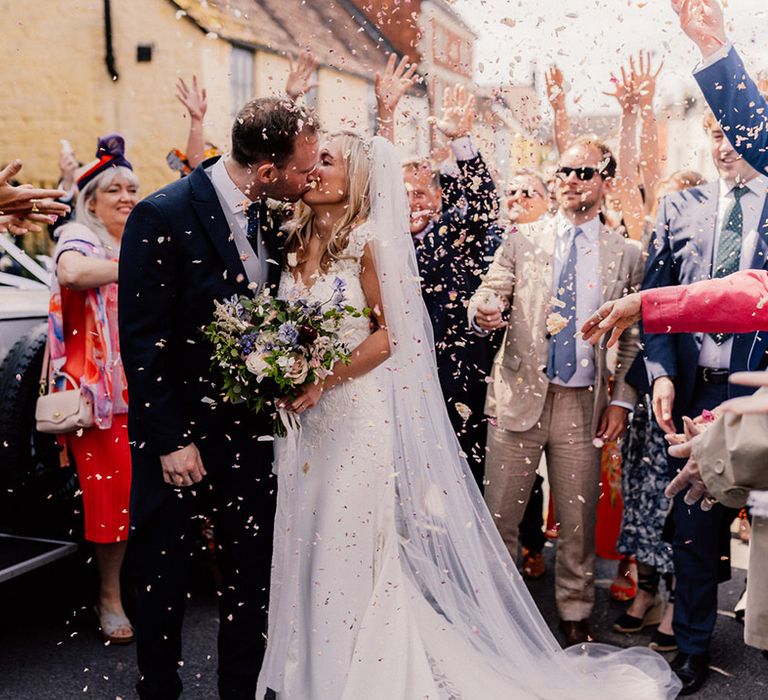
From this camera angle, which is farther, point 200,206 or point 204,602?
point 204,602

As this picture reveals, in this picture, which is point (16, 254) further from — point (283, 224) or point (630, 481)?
point (630, 481)

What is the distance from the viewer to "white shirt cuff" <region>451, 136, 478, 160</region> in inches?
165

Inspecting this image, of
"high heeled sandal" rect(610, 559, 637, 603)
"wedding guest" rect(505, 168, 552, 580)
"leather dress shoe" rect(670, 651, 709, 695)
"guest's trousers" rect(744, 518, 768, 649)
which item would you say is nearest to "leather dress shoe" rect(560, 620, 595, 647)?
"leather dress shoe" rect(670, 651, 709, 695)

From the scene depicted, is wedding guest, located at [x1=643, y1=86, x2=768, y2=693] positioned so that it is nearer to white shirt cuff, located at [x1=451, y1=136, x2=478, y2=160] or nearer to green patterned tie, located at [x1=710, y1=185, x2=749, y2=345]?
green patterned tie, located at [x1=710, y1=185, x2=749, y2=345]

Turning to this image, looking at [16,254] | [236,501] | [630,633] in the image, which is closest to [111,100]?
[16,254]

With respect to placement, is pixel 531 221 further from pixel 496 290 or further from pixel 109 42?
pixel 109 42

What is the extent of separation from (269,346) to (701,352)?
1941 mm

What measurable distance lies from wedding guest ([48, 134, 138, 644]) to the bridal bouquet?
1.10 meters

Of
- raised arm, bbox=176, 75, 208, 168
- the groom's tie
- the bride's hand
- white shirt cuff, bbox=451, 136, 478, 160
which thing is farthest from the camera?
raised arm, bbox=176, 75, 208, 168

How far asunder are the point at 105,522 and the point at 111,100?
196 inches

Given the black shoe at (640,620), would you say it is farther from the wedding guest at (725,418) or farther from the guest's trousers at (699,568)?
the wedding guest at (725,418)

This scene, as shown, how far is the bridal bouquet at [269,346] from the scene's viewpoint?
293 cm

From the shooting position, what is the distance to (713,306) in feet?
8.27

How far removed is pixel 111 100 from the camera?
25.2 ft
